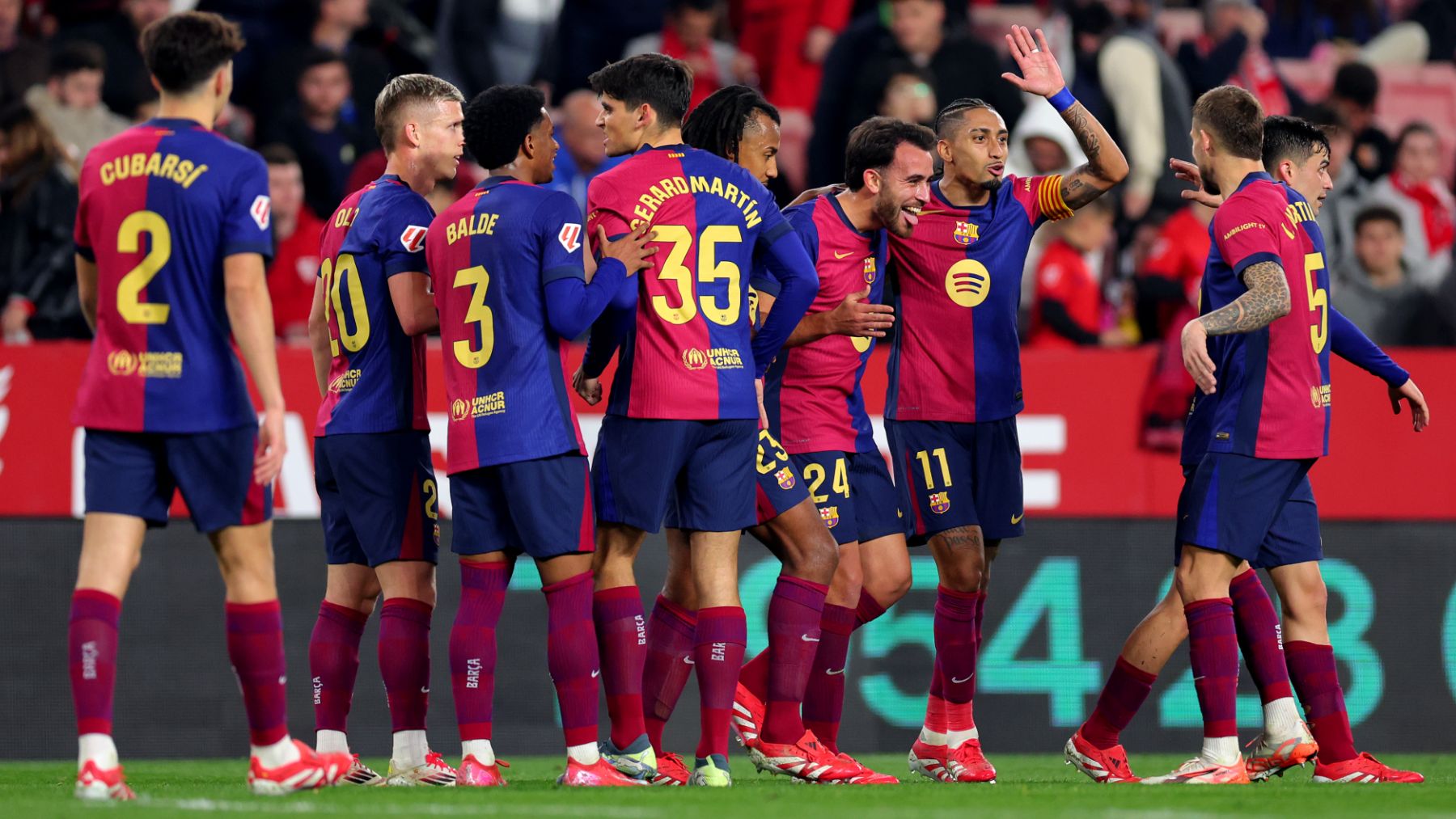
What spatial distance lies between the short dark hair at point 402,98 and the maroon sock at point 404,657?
177 centimetres

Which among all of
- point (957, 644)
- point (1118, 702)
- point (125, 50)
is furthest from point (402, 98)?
point (125, 50)

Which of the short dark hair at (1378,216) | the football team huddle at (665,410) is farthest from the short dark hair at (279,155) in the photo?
the short dark hair at (1378,216)

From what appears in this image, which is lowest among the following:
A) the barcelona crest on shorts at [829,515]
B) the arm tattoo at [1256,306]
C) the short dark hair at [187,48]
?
the barcelona crest on shorts at [829,515]

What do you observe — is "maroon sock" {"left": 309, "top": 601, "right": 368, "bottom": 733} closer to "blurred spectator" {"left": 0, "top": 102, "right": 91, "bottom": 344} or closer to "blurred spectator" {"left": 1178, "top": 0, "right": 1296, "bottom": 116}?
"blurred spectator" {"left": 0, "top": 102, "right": 91, "bottom": 344}

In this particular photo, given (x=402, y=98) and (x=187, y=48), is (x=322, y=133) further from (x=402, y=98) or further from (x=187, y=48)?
(x=187, y=48)

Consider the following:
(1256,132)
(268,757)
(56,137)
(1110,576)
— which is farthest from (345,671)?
(56,137)

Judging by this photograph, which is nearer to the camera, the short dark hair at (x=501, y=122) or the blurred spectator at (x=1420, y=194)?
the short dark hair at (x=501, y=122)

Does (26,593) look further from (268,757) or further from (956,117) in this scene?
(956,117)

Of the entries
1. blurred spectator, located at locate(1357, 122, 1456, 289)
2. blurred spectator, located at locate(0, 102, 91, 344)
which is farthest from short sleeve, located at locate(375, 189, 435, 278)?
blurred spectator, located at locate(1357, 122, 1456, 289)

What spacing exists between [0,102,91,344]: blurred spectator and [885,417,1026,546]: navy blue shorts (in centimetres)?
521

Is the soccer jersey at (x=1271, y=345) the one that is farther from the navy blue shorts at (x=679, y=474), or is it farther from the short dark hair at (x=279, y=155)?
the short dark hair at (x=279, y=155)

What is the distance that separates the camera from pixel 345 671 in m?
7.23

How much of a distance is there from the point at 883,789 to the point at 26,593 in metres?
5.39

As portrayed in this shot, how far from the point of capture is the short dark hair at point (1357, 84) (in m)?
13.9
